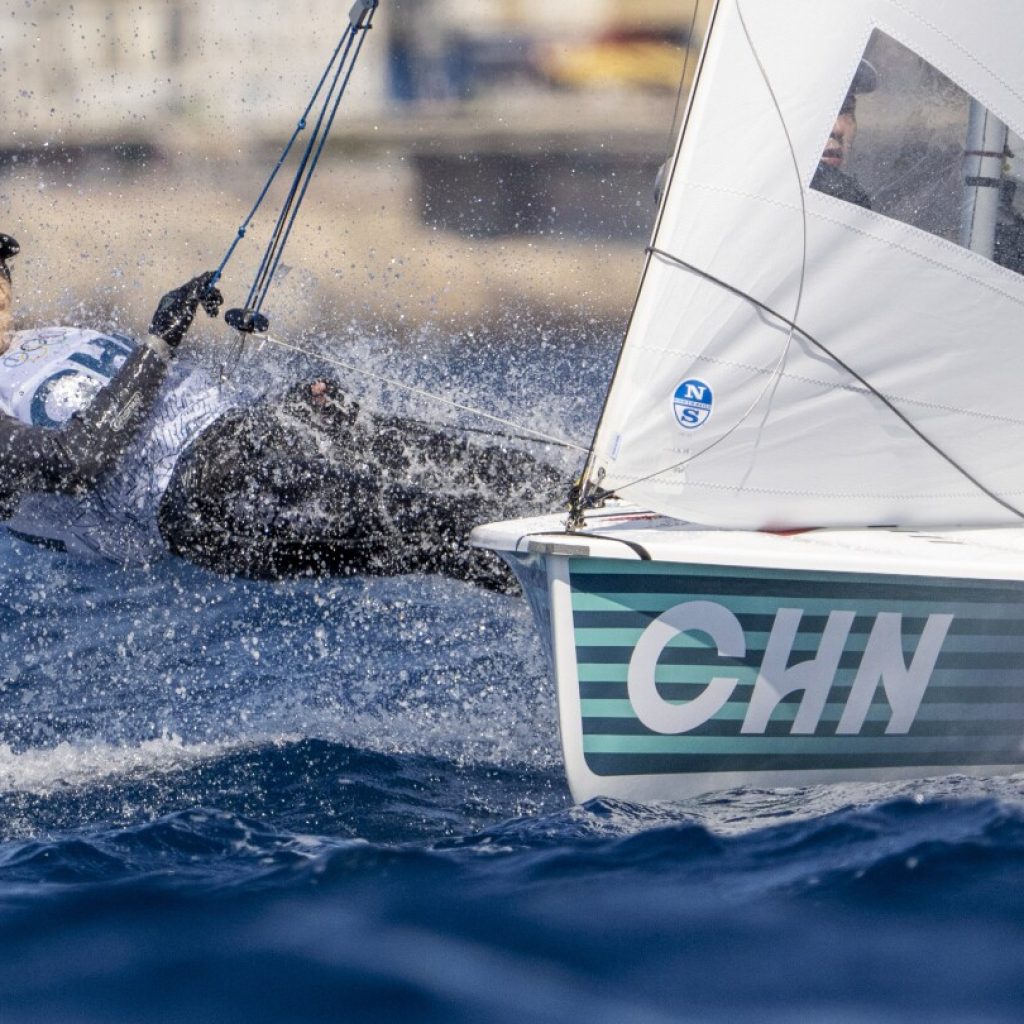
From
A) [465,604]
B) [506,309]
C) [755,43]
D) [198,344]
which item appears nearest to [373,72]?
[506,309]

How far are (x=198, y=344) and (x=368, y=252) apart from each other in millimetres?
3695

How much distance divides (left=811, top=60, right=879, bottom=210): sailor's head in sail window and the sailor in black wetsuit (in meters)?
1.04

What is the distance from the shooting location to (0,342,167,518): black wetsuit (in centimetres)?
304

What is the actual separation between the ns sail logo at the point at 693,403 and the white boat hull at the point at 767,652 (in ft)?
0.57

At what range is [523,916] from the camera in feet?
6.62

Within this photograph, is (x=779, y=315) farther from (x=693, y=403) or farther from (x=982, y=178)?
(x=982, y=178)

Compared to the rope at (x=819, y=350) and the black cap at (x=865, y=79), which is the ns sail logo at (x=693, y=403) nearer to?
the rope at (x=819, y=350)

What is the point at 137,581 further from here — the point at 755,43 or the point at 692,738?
the point at 755,43

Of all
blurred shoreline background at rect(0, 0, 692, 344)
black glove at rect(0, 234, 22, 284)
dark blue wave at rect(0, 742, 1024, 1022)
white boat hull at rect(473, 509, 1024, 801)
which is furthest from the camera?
blurred shoreline background at rect(0, 0, 692, 344)

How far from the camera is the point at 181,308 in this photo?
3.09 metres

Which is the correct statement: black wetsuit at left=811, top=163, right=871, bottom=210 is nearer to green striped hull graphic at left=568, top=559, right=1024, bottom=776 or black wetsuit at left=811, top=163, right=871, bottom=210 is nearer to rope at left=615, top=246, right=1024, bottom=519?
rope at left=615, top=246, right=1024, bottom=519

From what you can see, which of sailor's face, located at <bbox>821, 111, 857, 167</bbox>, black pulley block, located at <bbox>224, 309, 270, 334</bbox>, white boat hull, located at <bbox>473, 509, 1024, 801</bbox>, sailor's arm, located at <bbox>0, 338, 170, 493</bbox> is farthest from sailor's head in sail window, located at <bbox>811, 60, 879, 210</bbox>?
sailor's arm, located at <bbox>0, 338, 170, 493</bbox>

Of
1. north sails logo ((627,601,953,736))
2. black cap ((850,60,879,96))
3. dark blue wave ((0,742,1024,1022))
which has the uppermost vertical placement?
black cap ((850,60,879,96))

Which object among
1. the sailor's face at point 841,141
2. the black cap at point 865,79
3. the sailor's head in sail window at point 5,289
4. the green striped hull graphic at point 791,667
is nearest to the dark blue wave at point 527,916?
the green striped hull graphic at point 791,667
